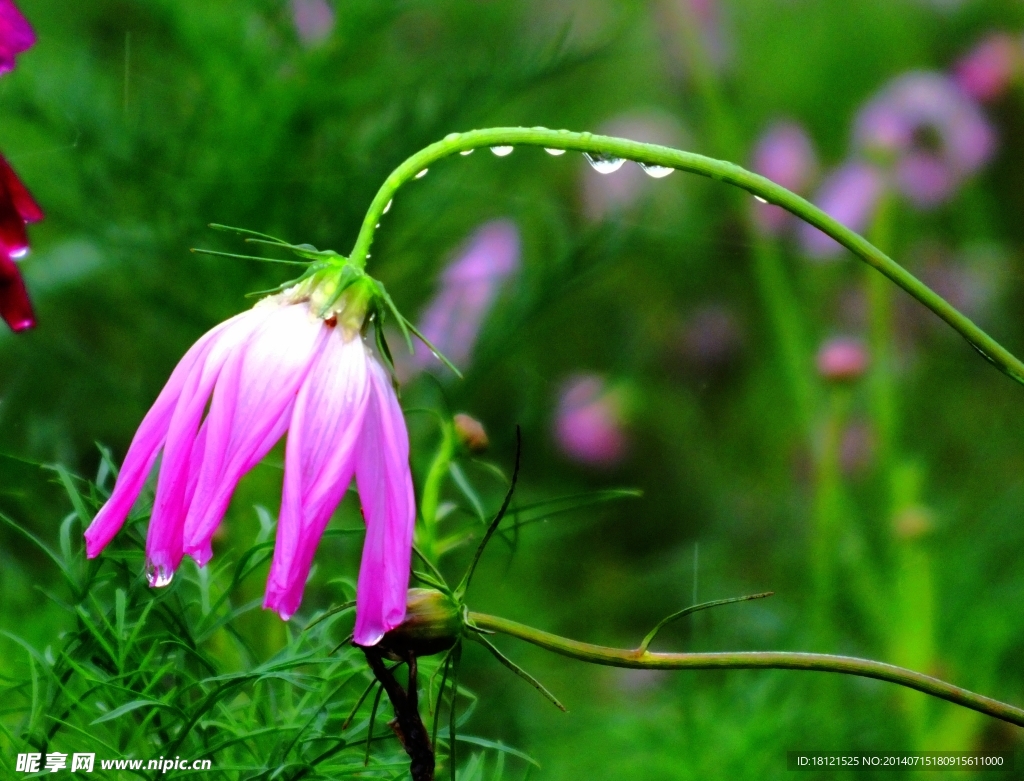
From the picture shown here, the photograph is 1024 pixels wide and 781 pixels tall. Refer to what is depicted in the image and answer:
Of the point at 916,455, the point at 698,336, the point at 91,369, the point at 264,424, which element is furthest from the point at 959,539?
the point at 264,424

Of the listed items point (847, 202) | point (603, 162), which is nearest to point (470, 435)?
point (603, 162)

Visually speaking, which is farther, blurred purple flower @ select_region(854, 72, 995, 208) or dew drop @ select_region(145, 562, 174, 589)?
blurred purple flower @ select_region(854, 72, 995, 208)

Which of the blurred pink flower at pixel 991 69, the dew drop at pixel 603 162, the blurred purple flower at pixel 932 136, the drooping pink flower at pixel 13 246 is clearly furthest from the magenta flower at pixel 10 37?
the blurred pink flower at pixel 991 69

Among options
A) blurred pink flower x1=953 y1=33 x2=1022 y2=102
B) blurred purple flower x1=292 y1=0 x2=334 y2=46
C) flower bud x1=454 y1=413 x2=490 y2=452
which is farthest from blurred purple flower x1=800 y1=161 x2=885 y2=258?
flower bud x1=454 y1=413 x2=490 y2=452

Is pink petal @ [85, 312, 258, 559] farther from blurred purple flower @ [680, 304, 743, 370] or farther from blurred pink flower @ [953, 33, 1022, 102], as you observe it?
blurred pink flower @ [953, 33, 1022, 102]

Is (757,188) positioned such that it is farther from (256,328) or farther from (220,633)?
(220,633)

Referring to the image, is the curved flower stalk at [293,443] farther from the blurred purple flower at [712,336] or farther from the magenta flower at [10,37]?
the blurred purple flower at [712,336]

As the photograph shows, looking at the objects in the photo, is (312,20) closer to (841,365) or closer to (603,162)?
(841,365)
